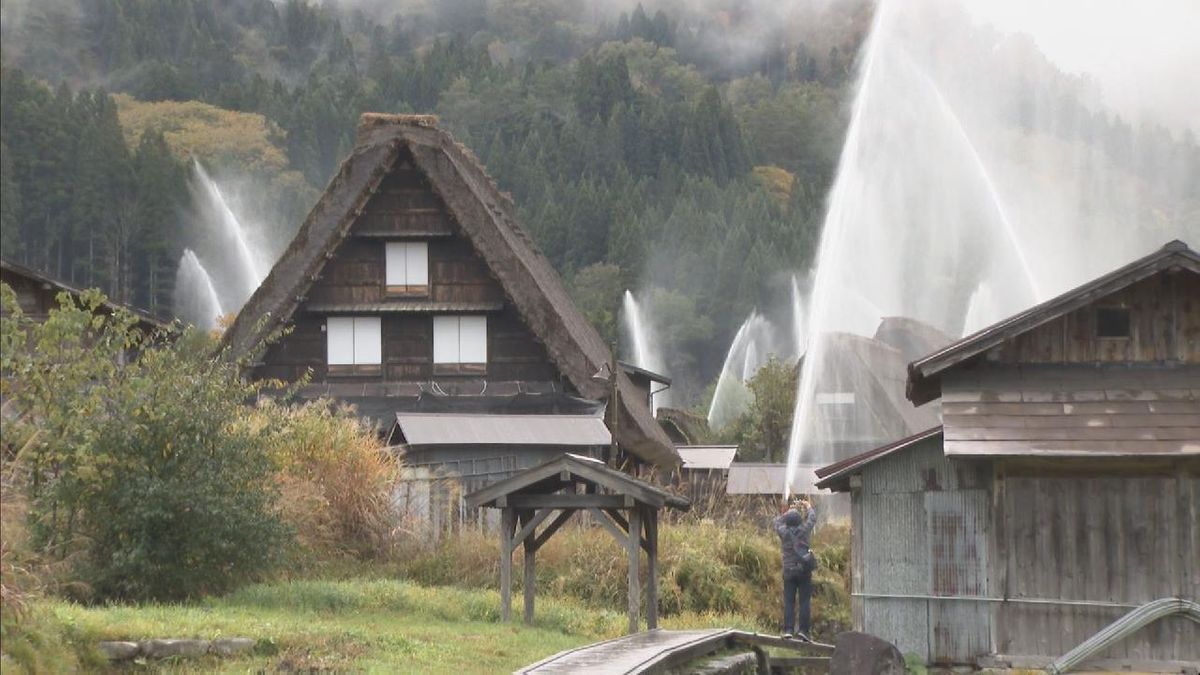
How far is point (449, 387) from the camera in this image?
45781 mm

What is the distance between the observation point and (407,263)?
46.1m

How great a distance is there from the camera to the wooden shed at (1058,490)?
28.7m

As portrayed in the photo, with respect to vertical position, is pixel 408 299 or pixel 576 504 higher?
pixel 408 299

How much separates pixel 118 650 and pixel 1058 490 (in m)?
15.0

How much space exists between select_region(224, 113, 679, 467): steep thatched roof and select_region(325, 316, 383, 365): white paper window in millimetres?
1335

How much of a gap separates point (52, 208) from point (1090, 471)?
3999 inches

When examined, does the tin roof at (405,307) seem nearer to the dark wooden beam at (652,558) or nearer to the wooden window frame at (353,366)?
the wooden window frame at (353,366)

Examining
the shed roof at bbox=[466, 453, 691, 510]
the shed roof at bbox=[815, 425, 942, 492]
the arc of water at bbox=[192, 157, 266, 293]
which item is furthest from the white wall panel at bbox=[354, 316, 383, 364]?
the arc of water at bbox=[192, 157, 266, 293]

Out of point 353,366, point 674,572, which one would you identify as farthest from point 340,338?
point 674,572

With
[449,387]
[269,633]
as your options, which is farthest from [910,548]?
[449,387]

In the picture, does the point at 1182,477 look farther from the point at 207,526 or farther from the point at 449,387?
the point at 449,387

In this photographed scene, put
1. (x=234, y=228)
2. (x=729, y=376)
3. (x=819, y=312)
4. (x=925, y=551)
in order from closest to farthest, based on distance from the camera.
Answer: (x=925, y=551) < (x=819, y=312) < (x=729, y=376) < (x=234, y=228)

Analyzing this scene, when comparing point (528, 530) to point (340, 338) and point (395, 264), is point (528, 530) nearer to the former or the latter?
point (395, 264)

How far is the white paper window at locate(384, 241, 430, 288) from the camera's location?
4603 cm
